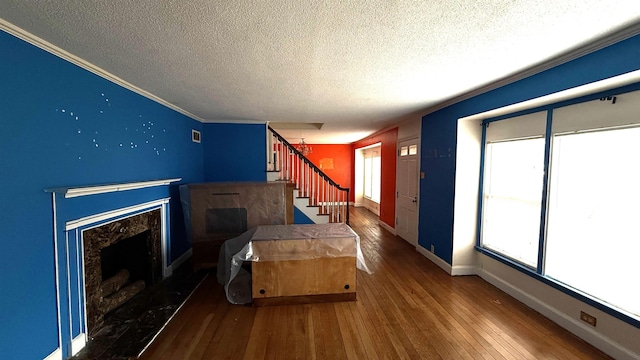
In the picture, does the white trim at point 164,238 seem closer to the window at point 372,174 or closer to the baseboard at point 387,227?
the baseboard at point 387,227

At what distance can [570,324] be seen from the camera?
2250mm

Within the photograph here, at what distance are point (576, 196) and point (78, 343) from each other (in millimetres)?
4713

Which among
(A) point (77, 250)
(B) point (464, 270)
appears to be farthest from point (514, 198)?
(A) point (77, 250)

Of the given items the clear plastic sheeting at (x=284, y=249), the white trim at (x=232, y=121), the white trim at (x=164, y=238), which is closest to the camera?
the clear plastic sheeting at (x=284, y=249)

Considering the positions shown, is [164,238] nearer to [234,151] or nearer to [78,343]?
[78,343]

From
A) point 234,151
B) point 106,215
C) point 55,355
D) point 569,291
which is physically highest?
point 234,151

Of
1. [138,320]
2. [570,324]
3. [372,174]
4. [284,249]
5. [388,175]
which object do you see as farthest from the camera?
[372,174]

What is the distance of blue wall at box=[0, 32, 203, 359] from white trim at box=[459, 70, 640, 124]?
4.13 metres

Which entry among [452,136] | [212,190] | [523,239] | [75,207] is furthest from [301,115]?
[523,239]

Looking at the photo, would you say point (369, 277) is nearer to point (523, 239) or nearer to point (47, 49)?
point (523, 239)

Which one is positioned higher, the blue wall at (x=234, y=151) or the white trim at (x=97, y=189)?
the blue wall at (x=234, y=151)

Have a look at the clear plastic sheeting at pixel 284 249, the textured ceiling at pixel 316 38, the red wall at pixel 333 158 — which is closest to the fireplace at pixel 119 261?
the clear plastic sheeting at pixel 284 249

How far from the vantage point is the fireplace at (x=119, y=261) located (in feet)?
7.02

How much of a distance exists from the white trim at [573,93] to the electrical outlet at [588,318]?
199 cm
